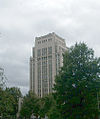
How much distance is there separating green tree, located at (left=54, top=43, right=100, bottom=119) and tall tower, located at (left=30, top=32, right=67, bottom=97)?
96323mm

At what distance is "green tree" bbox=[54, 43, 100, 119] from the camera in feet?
80.9

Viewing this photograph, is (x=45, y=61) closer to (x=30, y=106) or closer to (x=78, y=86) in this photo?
(x=30, y=106)

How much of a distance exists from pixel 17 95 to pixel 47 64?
42331 millimetres

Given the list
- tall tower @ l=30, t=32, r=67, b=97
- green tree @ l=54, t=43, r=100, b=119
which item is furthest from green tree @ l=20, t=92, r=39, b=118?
tall tower @ l=30, t=32, r=67, b=97

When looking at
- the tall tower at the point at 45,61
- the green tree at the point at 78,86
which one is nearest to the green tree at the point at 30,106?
the green tree at the point at 78,86

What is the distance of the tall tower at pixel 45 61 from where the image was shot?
125938 millimetres

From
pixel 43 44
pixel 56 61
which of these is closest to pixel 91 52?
pixel 56 61

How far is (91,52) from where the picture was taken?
28234 mm

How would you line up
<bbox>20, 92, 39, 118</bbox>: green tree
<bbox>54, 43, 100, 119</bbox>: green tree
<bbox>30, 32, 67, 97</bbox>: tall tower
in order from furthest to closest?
<bbox>30, 32, 67, 97</bbox>: tall tower → <bbox>20, 92, 39, 118</bbox>: green tree → <bbox>54, 43, 100, 119</bbox>: green tree

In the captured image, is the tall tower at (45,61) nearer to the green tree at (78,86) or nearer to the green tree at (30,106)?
the green tree at (30,106)

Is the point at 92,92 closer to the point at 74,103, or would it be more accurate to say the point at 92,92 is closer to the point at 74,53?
the point at 74,103

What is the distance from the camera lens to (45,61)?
13200 cm

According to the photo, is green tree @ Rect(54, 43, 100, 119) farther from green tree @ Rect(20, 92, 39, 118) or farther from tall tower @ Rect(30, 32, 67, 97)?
tall tower @ Rect(30, 32, 67, 97)

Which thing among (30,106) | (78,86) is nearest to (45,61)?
(30,106)
